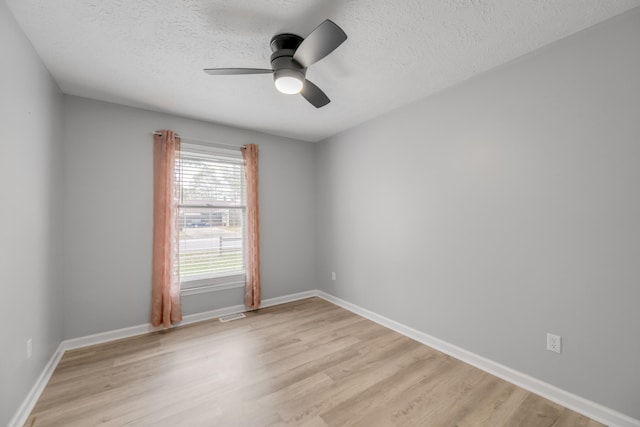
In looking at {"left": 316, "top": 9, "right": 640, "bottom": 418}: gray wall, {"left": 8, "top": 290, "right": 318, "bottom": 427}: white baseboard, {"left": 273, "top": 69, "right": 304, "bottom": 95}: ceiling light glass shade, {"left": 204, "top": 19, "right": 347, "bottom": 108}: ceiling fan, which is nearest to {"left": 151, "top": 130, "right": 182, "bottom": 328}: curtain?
{"left": 8, "top": 290, "right": 318, "bottom": 427}: white baseboard

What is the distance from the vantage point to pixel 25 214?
1790 mm

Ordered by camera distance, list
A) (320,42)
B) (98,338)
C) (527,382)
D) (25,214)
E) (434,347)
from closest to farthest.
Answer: (320,42), (25,214), (527,382), (434,347), (98,338)

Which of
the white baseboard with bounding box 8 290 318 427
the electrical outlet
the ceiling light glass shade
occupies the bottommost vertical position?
the white baseboard with bounding box 8 290 318 427

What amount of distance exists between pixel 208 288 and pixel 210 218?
0.91 meters

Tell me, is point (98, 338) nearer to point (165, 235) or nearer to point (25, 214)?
point (165, 235)

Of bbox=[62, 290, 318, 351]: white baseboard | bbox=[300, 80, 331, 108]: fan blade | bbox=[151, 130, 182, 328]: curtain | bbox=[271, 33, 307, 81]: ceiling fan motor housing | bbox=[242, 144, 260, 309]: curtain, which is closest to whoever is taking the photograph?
bbox=[271, 33, 307, 81]: ceiling fan motor housing

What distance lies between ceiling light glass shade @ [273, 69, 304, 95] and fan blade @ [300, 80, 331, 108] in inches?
4.6

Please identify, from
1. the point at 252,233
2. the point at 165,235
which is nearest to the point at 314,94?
the point at 252,233

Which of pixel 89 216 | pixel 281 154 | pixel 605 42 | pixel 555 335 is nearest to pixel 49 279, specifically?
pixel 89 216

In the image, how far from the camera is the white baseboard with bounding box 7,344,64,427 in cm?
161

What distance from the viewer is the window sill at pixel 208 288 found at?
322cm

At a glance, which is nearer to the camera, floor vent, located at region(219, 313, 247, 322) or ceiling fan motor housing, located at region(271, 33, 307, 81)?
ceiling fan motor housing, located at region(271, 33, 307, 81)

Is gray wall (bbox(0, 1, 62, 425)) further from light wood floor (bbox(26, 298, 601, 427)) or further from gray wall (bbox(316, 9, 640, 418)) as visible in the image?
gray wall (bbox(316, 9, 640, 418))

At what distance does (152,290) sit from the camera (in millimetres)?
2996
